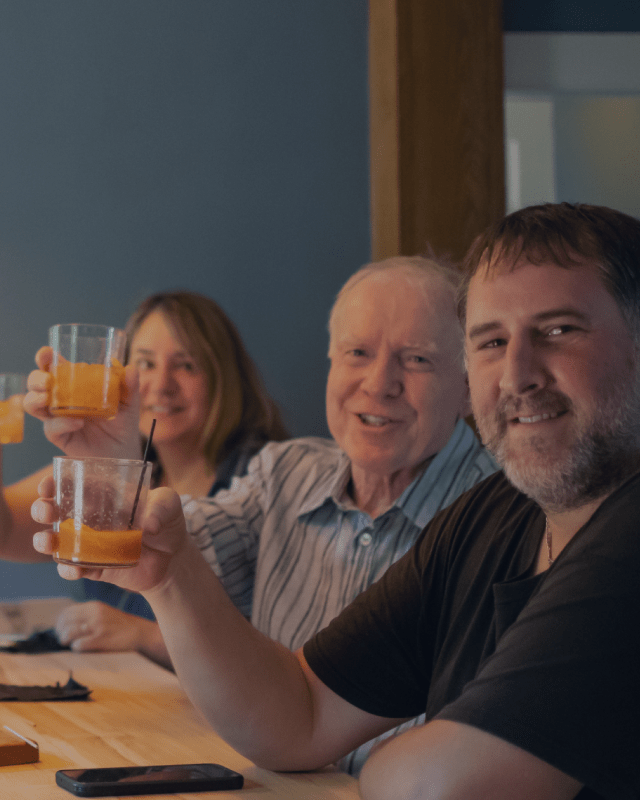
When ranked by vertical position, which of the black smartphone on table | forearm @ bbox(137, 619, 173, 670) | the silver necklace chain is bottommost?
forearm @ bbox(137, 619, 173, 670)

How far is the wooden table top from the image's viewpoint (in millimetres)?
1167

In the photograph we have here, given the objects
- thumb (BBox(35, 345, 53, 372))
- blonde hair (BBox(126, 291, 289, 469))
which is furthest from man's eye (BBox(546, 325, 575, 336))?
blonde hair (BBox(126, 291, 289, 469))

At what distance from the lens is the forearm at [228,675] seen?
1.28m

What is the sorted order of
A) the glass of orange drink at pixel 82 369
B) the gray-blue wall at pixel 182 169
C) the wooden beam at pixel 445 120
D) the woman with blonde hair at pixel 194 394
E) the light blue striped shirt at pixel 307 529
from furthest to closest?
the gray-blue wall at pixel 182 169
the wooden beam at pixel 445 120
the woman with blonde hair at pixel 194 394
the light blue striped shirt at pixel 307 529
the glass of orange drink at pixel 82 369

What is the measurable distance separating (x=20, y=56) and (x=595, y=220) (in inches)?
102

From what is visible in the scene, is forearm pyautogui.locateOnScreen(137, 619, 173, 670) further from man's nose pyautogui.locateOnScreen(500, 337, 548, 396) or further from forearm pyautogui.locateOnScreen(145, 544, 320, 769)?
man's nose pyautogui.locateOnScreen(500, 337, 548, 396)

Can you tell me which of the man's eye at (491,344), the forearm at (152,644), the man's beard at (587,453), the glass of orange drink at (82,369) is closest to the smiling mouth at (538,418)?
the man's beard at (587,453)

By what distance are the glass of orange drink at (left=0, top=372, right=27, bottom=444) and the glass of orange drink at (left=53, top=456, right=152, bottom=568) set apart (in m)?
0.96

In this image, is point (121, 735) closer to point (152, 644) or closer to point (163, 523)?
point (163, 523)

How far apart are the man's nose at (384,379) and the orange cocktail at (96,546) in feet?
2.65

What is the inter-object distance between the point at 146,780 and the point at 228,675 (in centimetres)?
23

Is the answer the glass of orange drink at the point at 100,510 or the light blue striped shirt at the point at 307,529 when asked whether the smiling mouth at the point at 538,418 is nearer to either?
the glass of orange drink at the point at 100,510

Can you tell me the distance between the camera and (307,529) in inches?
77.9

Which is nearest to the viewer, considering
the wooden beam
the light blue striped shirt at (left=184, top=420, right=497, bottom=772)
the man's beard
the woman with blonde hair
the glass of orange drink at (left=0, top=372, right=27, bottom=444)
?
the man's beard
